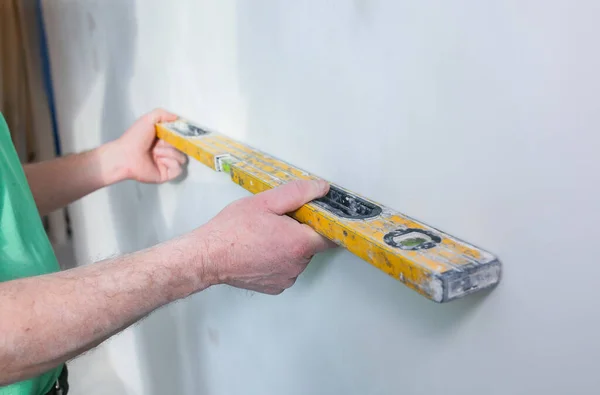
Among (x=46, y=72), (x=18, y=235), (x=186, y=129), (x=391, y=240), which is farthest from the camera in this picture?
(x=46, y=72)

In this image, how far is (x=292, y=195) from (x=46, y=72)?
1701 millimetres

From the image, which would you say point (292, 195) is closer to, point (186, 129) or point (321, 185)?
point (321, 185)

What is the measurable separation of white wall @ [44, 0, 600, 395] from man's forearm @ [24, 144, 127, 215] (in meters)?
0.16

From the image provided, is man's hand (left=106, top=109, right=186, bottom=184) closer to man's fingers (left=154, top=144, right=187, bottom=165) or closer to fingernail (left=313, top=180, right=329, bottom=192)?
man's fingers (left=154, top=144, right=187, bottom=165)

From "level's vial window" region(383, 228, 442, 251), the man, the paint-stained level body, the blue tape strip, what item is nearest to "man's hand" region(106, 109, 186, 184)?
the paint-stained level body

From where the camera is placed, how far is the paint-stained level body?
42 cm

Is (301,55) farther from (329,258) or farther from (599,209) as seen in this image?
(599,209)

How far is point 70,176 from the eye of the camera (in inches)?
39.7

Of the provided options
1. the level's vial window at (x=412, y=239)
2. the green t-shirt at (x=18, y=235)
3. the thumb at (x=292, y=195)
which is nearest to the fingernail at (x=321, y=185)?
the thumb at (x=292, y=195)

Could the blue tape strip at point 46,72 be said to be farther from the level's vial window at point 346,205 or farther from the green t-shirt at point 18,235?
the level's vial window at point 346,205

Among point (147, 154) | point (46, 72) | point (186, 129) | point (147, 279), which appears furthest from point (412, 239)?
point (46, 72)

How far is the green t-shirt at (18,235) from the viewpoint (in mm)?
736

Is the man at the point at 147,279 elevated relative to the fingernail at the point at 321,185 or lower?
lower

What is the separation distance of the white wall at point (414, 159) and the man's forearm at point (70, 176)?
0.16 meters
